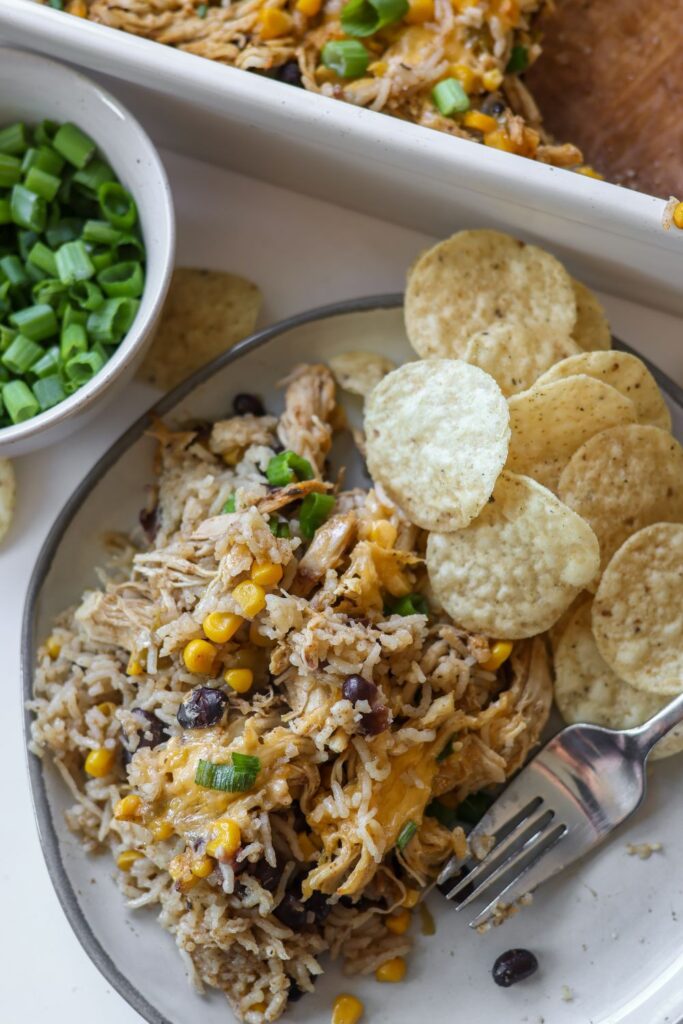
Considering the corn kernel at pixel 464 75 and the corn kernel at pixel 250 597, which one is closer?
the corn kernel at pixel 250 597

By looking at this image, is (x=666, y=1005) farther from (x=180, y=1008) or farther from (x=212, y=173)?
(x=212, y=173)

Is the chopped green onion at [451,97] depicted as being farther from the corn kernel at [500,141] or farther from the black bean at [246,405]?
the black bean at [246,405]

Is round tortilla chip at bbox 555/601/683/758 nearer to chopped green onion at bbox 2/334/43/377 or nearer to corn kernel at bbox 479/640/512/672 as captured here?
corn kernel at bbox 479/640/512/672

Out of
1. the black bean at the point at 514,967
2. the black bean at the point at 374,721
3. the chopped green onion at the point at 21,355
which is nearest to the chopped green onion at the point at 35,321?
the chopped green onion at the point at 21,355

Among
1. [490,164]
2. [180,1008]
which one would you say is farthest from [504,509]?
[180,1008]

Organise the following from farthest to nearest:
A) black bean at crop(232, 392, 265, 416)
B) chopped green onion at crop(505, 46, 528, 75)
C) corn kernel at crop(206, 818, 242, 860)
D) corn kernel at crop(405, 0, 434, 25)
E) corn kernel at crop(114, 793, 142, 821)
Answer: black bean at crop(232, 392, 265, 416) → chopped green onion at crop(505, 46, 528, 75) → corn kernel at crop(405, 0, 434, 25) → corn kernel at crop(114, 793, 142, 821) → corn kernel at crop(206, 818, 242, 860)

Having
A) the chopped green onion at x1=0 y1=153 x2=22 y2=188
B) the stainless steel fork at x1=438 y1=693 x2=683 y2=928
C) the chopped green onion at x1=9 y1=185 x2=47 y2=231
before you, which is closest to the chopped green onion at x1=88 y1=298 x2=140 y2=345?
the chopped green onion at x1=9 y1=185 x2=47 y2=231
